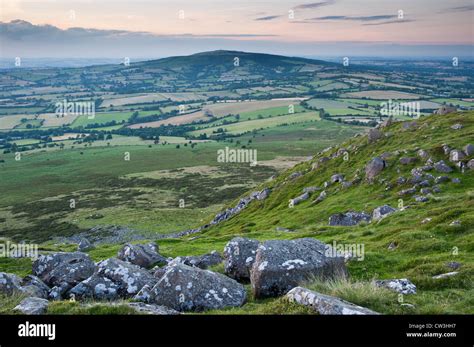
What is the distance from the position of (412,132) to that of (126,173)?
145 meters

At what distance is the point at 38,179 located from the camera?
181750mm

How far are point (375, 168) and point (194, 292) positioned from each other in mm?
49476

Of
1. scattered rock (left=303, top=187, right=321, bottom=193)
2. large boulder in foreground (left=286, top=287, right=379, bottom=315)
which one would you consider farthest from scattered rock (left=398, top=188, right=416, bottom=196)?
large boulder in foreground (left=286, top=287, right=379, bottom=315)

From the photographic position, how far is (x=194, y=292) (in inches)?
618

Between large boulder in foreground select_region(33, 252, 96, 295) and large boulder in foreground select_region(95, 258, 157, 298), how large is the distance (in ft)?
10.0

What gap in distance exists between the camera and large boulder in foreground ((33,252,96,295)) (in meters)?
22.4

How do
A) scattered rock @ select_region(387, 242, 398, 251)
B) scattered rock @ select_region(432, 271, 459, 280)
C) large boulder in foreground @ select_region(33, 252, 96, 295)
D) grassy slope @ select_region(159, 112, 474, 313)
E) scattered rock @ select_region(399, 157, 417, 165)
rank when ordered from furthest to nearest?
scattered rock @ select_region(399, 157, 417, 165) < scattered rock @ select_region(387, 242, 398, 251) < large boulder in foreground @ select_region(33, 252, 96, 295) < scattered rock @ select_region(432, 271, 459, 280) < grassy slope @ select_region(159, 112, 474, 313)

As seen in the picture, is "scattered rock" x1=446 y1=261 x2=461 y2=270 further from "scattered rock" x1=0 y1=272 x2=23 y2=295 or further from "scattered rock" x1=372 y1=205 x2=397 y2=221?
"scattered rock" x1=372 y1=205 x2=397 y2=221

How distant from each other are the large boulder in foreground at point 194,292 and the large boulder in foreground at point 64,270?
7780mm

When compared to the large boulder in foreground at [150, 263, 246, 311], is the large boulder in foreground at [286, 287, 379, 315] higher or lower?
higher

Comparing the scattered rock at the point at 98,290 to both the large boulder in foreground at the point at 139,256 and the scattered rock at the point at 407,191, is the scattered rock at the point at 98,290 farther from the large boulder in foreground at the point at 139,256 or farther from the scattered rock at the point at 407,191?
the scattered rock at the point at 407,191

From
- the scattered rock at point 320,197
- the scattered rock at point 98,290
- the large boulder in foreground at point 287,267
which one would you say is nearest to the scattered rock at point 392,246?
the large boulder in foreground at point 287,267
